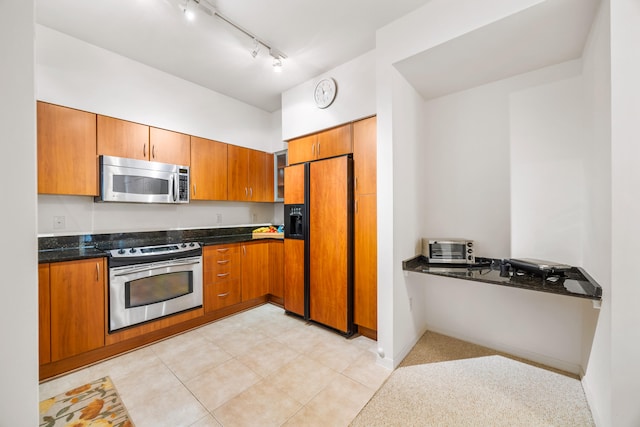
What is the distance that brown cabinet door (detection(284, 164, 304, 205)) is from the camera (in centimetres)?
292

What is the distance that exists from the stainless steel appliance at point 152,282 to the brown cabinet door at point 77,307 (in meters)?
0.09

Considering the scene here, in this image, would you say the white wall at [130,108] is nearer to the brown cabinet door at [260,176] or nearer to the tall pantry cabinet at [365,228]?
the brown cabinet door at [260,176]

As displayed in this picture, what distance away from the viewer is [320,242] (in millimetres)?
2725

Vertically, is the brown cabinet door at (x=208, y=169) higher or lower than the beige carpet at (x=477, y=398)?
higher

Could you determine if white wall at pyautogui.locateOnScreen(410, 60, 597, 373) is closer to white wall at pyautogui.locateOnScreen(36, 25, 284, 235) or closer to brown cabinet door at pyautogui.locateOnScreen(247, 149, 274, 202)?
brown cabinet door at pyautogui.locateOnScreen(247, 149, 274, 202)

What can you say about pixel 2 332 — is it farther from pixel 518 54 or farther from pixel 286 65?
pixel 518 54

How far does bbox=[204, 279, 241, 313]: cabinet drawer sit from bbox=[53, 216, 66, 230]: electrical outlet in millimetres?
1428

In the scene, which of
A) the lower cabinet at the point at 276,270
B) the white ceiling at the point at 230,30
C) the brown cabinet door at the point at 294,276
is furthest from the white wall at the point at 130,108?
the brown cabinet door at the point at 294,276

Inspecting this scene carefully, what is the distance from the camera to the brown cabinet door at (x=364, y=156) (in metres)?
2.38

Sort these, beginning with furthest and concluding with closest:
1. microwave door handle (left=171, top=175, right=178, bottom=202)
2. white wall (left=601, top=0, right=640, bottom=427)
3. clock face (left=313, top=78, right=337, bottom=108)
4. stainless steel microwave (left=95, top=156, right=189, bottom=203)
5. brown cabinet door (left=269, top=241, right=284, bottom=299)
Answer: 1. brown cabinet door (left=269, top=241, right=284, bottom=299)
2. microwave door handle (left=171, top=175, right=178, bottom=202)
3. clock face (left=313, top=78, right=337, bottom=108)
4. stainless steel microwave (left=95, top=156, right=189, bottom=203)
5. white wall (left=601, top=0, right=640, bottom=427)

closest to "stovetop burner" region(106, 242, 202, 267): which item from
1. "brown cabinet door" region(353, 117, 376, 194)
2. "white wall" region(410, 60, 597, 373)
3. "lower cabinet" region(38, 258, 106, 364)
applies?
"lower cabinet" region(38, 258, 106, 364)

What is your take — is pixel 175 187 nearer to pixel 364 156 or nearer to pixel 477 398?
pixel 364 156

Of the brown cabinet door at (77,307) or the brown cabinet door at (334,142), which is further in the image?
the brown cabinet door at (334,142)

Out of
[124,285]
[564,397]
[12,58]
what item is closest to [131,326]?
[124,285]
